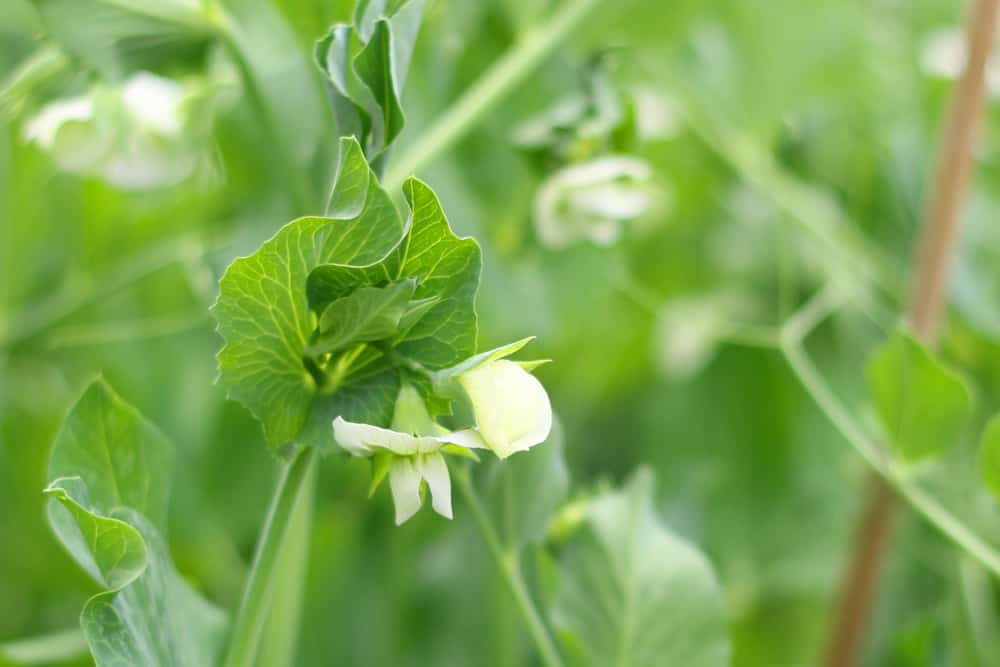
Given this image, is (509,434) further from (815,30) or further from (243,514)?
(815,30)

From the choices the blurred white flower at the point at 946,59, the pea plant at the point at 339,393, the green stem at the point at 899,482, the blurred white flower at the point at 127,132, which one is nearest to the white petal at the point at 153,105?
the blurred white flower at the point at 127,132

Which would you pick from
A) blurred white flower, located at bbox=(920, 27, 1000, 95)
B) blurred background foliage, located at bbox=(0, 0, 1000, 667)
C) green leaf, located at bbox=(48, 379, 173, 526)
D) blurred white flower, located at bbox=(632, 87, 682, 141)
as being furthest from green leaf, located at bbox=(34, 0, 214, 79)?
blurred white flower, located at bbox=(920, 27, 1000, 95)

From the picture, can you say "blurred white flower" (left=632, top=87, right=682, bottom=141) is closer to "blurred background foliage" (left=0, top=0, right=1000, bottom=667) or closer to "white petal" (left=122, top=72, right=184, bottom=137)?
"blurred background foliage" (left=0, top=0, right=1000, bottom=667)

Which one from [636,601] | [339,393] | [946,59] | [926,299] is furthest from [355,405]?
[946,59]

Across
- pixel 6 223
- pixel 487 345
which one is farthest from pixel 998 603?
pixel 6 223

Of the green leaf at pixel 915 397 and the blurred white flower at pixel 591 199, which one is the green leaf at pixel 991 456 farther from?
the blurred white flower at pixel 591 199

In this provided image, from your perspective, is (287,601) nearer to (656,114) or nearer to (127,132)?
(127,132)
